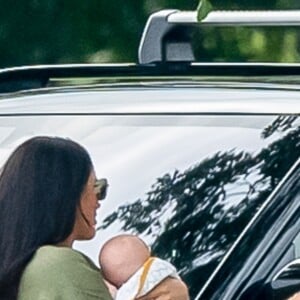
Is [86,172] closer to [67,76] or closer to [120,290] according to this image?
[120,290]

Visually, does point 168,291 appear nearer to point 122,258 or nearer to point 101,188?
point 122,258

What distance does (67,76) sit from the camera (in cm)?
556

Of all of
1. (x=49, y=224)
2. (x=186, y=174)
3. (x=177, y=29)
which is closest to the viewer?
(x=49, y=224)

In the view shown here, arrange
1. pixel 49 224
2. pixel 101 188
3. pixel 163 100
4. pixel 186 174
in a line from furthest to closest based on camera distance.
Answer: pixel 163 100
pixel 186 174
pixel 101 188
pixel 49 224

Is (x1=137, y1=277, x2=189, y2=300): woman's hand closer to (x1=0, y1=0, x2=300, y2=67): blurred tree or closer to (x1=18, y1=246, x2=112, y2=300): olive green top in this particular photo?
(x1=18, y1=246, x2=112, y2=300): olive green top

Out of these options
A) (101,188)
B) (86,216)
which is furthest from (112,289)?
(101,188)

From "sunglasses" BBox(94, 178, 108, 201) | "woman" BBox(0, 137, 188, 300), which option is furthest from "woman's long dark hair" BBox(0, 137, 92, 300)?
"sunglasses" BBox(94, 178, 108, 201)

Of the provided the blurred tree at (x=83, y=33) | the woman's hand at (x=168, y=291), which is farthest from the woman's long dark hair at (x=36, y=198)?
the blurred tree at (x=83, y=33)

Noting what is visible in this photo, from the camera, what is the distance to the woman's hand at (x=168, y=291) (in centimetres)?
420

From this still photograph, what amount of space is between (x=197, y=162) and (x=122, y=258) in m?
0.48

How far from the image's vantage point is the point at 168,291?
13.8 feet

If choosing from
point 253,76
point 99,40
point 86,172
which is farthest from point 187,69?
point 99,40

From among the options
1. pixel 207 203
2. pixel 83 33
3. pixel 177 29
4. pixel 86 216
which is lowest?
pixel 83 33

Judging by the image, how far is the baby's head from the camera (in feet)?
13.8
